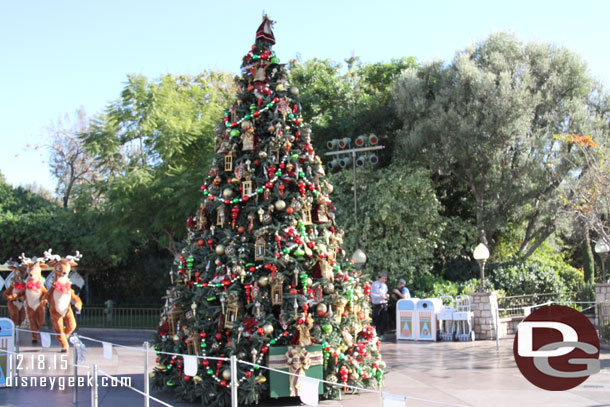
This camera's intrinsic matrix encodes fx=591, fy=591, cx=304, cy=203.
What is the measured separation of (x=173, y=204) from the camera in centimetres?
1806

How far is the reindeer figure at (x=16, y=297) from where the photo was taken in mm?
15047

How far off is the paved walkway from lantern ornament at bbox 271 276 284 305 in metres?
1.42

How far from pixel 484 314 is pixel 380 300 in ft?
8.81

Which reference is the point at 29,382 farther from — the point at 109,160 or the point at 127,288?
the point at 127,288

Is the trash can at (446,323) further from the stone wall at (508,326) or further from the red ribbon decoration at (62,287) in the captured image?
the red ribbon decoration at (62,287)

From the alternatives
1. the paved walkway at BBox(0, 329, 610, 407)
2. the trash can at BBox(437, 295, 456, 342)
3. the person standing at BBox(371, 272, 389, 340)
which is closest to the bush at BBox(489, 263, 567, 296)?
Answer: the trash can at BBox(437, 295, 456, 342)

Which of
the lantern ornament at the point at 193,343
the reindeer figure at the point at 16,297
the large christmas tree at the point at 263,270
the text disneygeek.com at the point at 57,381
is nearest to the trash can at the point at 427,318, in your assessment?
the large christmas tree at the point at 263,270

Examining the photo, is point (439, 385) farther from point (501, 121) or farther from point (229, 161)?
point (501, 121)

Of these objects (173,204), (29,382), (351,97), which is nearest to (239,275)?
(29,382)

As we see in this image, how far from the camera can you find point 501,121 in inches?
725

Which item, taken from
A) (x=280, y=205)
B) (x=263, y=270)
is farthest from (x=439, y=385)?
(x=280, y=205)

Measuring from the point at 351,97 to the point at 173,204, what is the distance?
813 centimetres

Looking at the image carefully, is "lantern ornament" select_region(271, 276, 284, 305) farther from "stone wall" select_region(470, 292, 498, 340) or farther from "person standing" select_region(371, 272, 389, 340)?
"stone wall" select_region(470, 292, 498, 340)

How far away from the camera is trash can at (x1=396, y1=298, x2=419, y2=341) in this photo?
15547 millimetres
